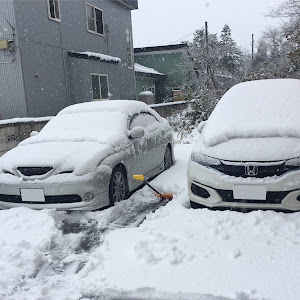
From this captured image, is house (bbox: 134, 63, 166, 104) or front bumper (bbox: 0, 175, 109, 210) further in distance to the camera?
house (bbox: 134, 63, 166, 104)

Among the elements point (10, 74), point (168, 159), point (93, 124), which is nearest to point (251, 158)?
point (93, 124)

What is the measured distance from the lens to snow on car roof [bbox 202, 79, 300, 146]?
12.5 ft

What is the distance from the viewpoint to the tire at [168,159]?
6336mm

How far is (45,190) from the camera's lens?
13.0ft

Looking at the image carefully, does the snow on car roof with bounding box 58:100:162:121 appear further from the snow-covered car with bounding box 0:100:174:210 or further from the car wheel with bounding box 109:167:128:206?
the car wheel with bounding box 109:167:128:206

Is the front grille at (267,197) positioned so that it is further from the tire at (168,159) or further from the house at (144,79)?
the house at (144,79)

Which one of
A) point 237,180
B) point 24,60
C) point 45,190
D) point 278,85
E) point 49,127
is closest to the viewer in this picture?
point 237,180

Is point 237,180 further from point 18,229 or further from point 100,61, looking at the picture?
point 100,61

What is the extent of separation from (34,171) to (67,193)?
1.72 feet

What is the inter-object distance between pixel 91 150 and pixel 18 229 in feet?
4.21

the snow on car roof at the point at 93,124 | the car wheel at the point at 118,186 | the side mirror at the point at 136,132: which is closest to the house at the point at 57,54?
the snow on car roof at the point at 93,124

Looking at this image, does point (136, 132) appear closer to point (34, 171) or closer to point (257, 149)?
point (34, 171)

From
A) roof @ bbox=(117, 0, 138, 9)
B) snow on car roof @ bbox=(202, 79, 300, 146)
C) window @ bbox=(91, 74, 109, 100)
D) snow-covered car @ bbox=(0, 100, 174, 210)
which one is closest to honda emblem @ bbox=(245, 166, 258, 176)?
snow on car roof @ bbox=(202, 79, 300, 146)

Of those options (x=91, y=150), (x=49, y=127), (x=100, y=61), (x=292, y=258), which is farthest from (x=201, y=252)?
(x=100, y=61)
